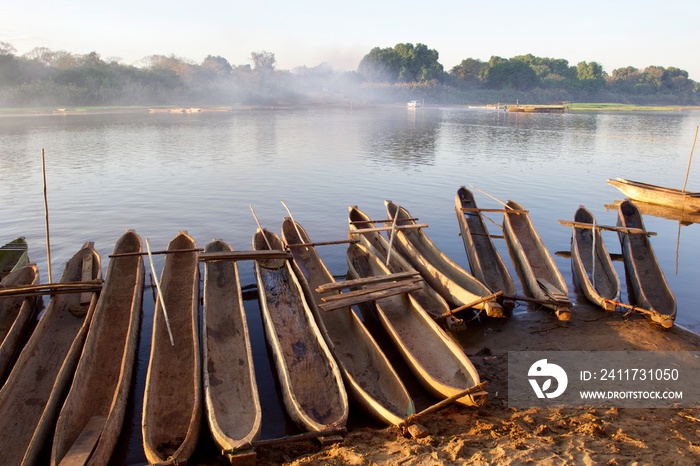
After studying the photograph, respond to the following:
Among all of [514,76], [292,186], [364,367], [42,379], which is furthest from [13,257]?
[514,76]

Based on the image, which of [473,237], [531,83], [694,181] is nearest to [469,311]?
[473,237]

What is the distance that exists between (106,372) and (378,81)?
145684 mm

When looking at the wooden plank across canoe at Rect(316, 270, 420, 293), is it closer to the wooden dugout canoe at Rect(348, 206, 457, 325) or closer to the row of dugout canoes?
the row of dugout canoes

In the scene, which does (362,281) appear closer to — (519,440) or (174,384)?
(174,384)

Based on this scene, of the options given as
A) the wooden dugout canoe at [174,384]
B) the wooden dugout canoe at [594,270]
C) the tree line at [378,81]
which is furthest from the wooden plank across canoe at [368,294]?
the tree line at [378,81]

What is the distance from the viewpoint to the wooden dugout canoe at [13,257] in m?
10.3

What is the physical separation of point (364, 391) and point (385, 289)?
7.82 ft

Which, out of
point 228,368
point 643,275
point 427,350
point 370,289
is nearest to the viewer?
point 228,368

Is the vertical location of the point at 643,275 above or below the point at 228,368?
above

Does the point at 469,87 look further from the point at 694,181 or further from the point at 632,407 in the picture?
the point at 632,407

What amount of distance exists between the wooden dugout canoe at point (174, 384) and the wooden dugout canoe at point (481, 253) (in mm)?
5614

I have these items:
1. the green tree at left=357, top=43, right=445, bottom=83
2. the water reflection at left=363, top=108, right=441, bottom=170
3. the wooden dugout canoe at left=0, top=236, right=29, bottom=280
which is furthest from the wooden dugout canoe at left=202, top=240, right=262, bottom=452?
the green tree at left=357, top=43, right=445, bottom=83

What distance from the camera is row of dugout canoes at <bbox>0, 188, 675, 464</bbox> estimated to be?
216 inches

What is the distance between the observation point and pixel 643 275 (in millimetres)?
10008
